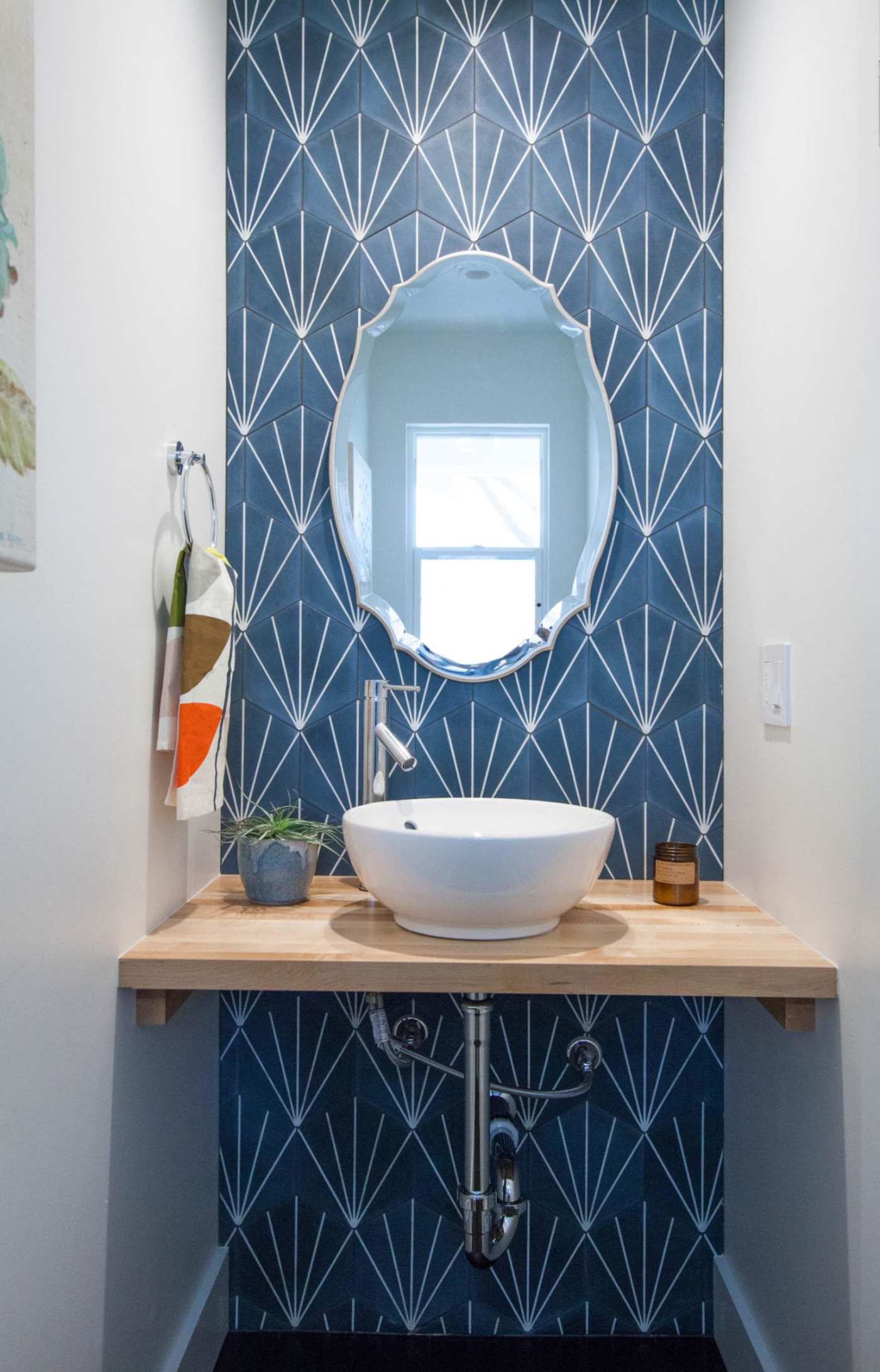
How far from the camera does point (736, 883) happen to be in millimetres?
1648

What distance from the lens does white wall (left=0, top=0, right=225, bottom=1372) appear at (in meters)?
0.94

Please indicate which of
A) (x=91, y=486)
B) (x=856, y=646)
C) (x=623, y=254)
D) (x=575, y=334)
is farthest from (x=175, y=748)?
(x=623, y=254)

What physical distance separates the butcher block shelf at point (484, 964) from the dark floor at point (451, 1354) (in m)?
0.84

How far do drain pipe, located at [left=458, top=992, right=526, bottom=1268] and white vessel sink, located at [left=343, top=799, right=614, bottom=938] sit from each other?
201 mm

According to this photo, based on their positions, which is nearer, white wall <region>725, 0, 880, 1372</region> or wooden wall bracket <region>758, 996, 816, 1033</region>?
white wall <region>725, 0, 880, 1372</region>

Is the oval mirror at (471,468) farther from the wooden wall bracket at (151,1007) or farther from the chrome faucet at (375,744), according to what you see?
the wooden wall bracket at (151,1007)

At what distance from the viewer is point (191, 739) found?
1329mm

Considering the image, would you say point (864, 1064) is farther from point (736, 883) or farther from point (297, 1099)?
point (297, 1099)

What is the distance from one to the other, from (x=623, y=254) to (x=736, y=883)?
3.94ft

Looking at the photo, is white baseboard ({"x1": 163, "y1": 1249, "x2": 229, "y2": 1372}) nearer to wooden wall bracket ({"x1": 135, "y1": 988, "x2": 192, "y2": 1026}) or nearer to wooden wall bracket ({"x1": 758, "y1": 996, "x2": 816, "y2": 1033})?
wooden wall bracket ({"x1": 135, "y1": 988, "x2": 192, "y2": 1026})

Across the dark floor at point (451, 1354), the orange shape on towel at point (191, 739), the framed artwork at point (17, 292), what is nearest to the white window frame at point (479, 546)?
the orange shape on towel at point (191, 739)

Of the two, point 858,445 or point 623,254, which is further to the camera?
point 623,254

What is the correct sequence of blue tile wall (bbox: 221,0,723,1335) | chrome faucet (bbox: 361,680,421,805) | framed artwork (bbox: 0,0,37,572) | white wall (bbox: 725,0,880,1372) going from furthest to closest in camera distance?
blue tile wall (bbox: 221,0,723,1335) < chrome faucet (bbox: 361,680,421,805) < white wall (bbox: 725,0,880,1372) < framed artwork (bbox: 0,0,37,572)

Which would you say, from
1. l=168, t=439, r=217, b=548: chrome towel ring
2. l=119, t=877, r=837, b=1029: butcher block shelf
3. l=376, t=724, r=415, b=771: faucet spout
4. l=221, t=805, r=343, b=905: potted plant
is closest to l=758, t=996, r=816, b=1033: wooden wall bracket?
l=119, t=877, r=837, b=1029: butcher block shelf
